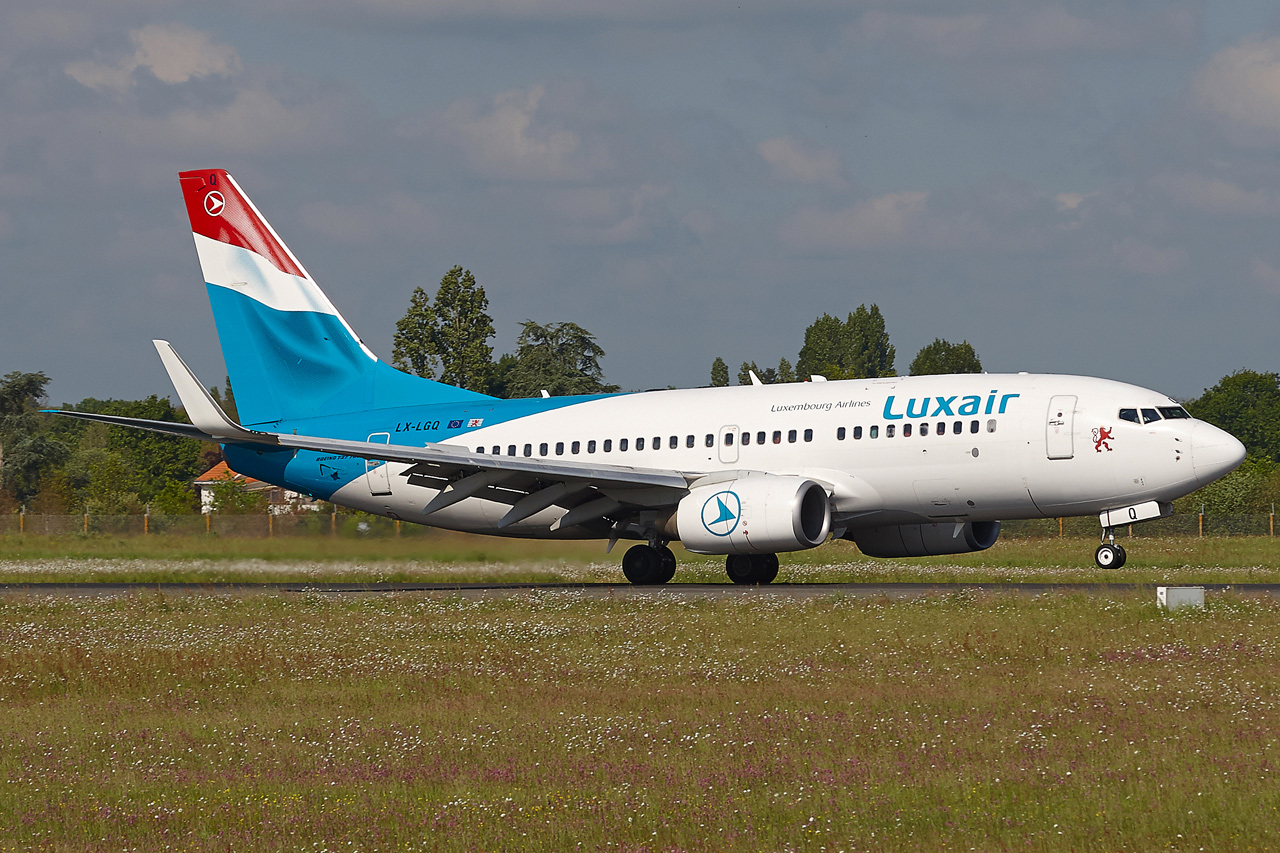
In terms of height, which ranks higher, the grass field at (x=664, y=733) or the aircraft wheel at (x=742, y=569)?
the aircraft wheel at (x=742, y=569)

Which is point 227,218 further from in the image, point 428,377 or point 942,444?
point 428,377

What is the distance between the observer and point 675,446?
29297 mm

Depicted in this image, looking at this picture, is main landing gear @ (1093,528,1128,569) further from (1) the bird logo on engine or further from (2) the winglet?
(2) the winglet

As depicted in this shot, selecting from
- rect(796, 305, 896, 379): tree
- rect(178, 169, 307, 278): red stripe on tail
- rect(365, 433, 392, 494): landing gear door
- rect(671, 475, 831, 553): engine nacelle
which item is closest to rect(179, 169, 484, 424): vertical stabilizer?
rect(178, 169, 307, 278): red stripe on tail

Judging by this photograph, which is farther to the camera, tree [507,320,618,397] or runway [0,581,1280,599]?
tree [507,320,618,397]

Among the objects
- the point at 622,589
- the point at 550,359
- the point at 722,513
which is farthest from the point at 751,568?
the point at 550,359

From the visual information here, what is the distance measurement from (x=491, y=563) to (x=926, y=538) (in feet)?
30.5

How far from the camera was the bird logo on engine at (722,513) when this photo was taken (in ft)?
87.1

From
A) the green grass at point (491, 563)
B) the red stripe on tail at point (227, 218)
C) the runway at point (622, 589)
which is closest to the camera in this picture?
the runway at point (622, 589)

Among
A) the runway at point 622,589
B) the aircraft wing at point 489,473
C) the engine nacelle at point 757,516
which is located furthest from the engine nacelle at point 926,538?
the aircraft wing at point 489,473

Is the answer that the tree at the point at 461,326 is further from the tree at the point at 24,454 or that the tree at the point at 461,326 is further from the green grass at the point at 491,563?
the green grass at the point at 491,563

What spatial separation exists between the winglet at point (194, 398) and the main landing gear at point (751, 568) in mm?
9819

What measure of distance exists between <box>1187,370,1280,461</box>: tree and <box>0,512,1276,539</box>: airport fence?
78.9 meters

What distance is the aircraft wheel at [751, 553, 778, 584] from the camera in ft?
98.0
